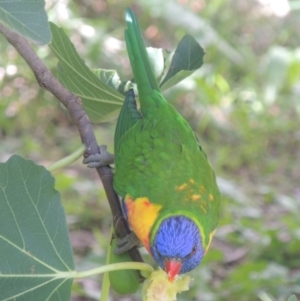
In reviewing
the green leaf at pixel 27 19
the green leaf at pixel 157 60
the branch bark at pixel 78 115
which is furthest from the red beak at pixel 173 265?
the green leaf at pixel 27 19

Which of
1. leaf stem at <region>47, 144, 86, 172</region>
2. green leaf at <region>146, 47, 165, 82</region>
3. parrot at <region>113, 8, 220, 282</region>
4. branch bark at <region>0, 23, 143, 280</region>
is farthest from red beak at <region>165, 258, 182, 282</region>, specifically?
green leaf at <region>146, 47, 165, 82</region>

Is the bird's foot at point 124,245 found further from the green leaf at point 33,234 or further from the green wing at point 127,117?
the green wing at point 127,117

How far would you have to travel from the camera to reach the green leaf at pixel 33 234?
653 mm

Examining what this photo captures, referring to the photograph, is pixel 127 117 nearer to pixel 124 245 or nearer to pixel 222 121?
pixel 124 245

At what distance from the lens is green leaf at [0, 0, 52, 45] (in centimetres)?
56

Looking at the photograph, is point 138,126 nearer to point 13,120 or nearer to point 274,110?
point 13,120

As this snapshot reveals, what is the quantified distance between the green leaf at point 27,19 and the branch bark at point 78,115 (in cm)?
20

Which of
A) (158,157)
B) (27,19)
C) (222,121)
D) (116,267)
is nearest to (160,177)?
(158,157)

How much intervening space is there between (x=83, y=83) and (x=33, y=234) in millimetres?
347

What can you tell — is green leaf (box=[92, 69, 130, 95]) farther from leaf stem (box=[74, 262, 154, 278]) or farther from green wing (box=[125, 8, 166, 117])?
leaf stem (box=[74, 262, 154, 278])

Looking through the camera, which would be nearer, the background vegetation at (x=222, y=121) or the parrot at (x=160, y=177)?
the parrot at (x=160, y=177)

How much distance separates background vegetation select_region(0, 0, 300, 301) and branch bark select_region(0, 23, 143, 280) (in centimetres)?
123

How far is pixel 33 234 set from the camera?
0.68m

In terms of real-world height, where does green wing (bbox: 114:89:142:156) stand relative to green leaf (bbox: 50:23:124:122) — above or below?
below
